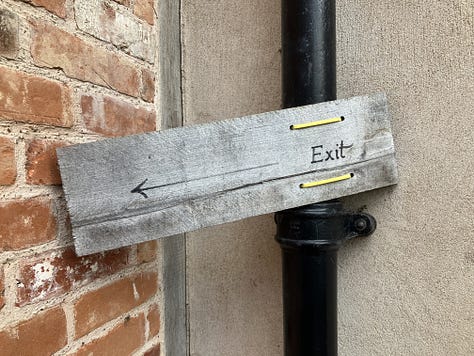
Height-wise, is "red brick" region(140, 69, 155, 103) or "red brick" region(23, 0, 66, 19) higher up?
"red brick" region(23, 0, 66, 19)

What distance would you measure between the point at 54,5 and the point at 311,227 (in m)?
0.58

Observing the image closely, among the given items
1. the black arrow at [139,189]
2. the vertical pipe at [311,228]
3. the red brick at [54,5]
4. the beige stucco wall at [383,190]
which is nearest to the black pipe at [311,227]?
the vertical pipe at [311,228]

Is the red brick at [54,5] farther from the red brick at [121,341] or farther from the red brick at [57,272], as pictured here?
the red brick at [121,341]

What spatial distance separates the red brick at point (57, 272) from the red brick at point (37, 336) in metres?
0.03

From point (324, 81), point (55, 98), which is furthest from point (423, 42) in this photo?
point (55, 98)

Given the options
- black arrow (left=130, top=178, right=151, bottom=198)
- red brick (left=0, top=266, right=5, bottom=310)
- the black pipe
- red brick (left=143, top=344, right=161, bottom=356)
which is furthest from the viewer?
red brick (left=143, top=344, right=161, bottom=356)

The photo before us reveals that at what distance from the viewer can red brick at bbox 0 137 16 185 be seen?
581mm

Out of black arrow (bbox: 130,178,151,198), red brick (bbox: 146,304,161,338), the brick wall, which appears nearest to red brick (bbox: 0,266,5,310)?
the brick wall

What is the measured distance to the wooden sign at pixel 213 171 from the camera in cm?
67

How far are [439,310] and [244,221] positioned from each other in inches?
17.9

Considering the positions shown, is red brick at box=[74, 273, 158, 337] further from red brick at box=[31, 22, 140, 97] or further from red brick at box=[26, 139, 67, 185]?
red brick at box=[31, 22, 140, 97]

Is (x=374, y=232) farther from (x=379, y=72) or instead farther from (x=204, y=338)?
(x=204, y=338)

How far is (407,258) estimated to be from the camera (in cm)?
85

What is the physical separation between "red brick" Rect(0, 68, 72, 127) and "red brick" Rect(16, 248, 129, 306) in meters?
0.21
